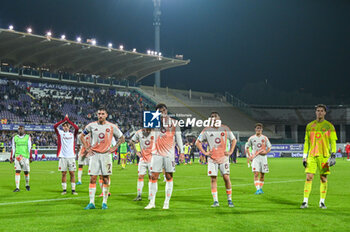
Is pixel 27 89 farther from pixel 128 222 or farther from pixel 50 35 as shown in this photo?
pixel 128 222

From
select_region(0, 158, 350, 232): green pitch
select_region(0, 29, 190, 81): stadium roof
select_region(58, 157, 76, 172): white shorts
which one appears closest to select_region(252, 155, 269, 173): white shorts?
select_region(0, 158, 350, 232): green pitch

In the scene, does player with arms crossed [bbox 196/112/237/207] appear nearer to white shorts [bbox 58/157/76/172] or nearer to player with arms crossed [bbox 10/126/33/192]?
white shorts [bbox 58/157/76/172]

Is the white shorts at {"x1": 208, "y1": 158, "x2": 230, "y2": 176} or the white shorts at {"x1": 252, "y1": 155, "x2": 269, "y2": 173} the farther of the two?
the white shorts at {"x1": 252, "y1": 155, "x2": 269, "y2": 173}

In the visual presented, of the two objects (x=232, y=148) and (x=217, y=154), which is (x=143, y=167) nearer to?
(x=217, y=154)

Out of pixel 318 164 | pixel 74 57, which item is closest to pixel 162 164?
pixel 318 164

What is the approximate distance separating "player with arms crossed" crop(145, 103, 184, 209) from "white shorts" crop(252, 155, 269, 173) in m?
4.93

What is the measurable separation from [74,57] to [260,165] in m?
48.9

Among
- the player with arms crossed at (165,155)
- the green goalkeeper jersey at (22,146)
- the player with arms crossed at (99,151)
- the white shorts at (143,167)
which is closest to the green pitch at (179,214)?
the player with arms crossed at (165,155)

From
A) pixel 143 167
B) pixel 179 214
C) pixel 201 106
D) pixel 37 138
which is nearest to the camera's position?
pixel 179 214

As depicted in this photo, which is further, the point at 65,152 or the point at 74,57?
the point at 74,57

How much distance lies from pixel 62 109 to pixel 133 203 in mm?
46709

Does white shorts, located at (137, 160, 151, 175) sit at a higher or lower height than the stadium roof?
lower

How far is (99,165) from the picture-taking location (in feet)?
33.7

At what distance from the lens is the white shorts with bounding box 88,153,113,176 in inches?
402
